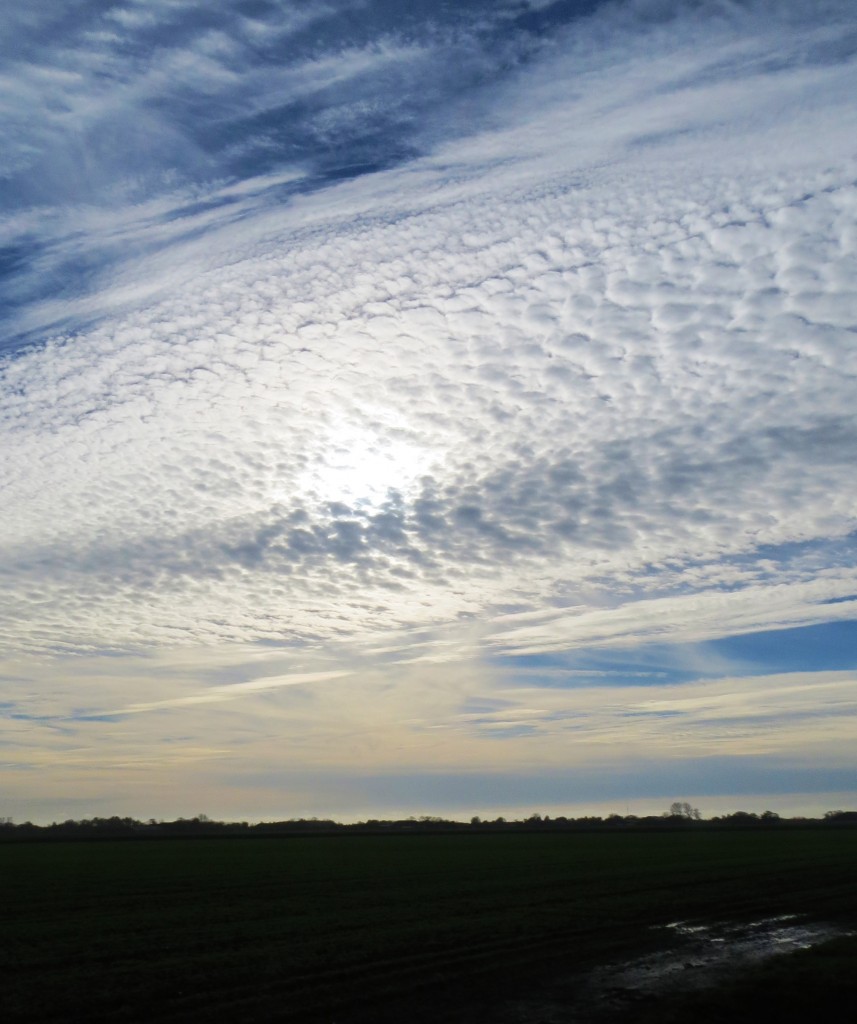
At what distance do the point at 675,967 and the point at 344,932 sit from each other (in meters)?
8.50

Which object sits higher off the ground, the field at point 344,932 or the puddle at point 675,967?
the field at point 344,932

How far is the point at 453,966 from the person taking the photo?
16875 mm

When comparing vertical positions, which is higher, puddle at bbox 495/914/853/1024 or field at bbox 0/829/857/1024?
field at bbox 0/829/857/1024

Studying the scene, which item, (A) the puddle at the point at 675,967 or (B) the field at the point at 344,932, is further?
(B) the field at the point at 344,932

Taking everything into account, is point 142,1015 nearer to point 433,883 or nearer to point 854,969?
point 854,969

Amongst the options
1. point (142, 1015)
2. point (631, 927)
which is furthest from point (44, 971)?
point (631, 927)

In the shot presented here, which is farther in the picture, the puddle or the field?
the field

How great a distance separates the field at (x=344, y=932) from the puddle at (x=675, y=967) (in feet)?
2.39

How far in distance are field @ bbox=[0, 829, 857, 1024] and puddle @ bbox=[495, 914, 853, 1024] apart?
727 millimetres

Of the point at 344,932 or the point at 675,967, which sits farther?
the point at 344,932

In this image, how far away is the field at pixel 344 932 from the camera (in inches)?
560

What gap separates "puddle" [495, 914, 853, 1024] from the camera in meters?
13.6

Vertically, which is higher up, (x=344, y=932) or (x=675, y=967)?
(x=344, y=932)

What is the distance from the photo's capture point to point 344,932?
2123 cm
